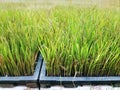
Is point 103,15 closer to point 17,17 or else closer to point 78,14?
point 78,14

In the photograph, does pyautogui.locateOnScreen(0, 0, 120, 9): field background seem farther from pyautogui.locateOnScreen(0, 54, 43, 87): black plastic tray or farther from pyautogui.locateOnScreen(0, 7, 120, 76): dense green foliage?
pyautogui.locateOnScreen(0, 54, 43, 87): black plastic tray

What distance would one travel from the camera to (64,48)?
1.55m

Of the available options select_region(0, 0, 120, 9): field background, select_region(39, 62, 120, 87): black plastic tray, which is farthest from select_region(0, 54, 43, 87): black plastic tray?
select_region(0, 0, 120, 9): field background

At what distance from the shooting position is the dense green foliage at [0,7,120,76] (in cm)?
153

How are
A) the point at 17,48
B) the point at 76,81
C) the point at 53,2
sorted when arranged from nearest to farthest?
the point at 76,81 < the point at 17,48 < the point at 53,2

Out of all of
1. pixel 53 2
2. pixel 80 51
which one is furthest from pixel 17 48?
pixel 53 2

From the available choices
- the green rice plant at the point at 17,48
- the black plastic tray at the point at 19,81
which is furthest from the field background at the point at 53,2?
the black plastic tray at the point at 19,81

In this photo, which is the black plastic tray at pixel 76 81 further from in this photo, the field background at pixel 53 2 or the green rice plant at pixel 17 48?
the field background at pixel 53 2

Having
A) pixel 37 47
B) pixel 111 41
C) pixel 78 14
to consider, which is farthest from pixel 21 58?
pixel 78 14

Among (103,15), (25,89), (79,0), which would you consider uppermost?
(103,15)

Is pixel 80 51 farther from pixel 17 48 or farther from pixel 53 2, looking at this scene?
pixel 53 2

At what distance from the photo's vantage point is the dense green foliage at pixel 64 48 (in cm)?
153

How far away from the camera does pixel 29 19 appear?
191cm

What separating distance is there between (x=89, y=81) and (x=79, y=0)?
211cm
